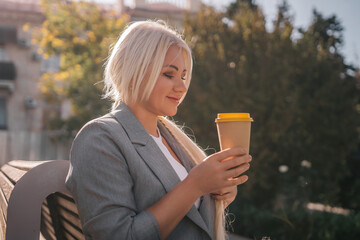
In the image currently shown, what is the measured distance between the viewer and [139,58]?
58.7 inches

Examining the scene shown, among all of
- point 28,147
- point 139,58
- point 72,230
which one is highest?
point 139,58

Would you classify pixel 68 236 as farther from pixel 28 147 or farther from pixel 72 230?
pixel 28 147

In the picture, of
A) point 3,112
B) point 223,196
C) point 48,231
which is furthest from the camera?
point 3,112

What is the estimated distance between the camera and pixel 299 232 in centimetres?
470

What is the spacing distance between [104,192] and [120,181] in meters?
0.07

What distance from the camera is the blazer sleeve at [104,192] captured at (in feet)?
3.95

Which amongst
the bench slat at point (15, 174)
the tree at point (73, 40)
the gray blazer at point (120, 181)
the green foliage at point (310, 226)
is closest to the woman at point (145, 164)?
the gray blazer at point (120, 181)

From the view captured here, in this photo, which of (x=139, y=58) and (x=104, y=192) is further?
(x=139, y=58)

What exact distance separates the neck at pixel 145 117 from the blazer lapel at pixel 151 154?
4 centimetres

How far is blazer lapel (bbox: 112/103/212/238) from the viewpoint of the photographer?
1412 millimetres

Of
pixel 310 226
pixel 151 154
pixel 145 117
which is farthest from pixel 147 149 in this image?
pixel 310 226

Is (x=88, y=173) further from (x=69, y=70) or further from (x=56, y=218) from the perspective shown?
(x=69, y=70)

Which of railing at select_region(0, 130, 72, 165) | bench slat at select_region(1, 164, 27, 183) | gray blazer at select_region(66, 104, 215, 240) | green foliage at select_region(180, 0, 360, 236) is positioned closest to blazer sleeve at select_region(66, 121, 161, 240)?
gray blazer at select_region(66, 104, 215, 240)

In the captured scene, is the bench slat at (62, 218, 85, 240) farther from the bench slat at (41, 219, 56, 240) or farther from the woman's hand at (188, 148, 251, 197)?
the woman's hand at (188, 148, 251, 197)
